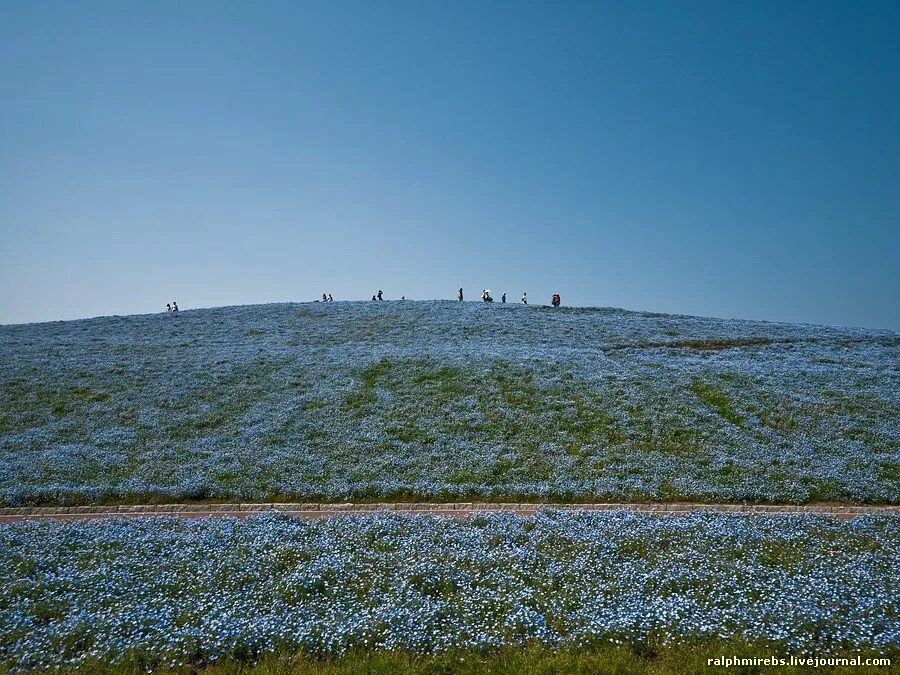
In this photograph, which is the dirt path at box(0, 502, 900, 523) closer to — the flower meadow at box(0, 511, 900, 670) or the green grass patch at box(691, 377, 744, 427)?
the flower meadow at box(0, 511, 900, 670)

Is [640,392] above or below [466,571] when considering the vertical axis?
above

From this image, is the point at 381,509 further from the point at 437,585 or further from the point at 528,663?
the point at 528,663

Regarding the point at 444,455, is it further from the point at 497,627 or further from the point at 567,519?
the point at 497,627

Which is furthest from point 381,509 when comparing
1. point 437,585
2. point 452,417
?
point 452,417

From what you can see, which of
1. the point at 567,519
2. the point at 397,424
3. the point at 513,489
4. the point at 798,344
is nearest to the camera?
the point at 567,519

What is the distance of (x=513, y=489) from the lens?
17125 millimetres

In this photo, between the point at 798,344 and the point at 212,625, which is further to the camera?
the point at 798,344

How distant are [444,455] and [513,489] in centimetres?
366

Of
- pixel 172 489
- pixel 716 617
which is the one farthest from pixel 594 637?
pixel 172 489

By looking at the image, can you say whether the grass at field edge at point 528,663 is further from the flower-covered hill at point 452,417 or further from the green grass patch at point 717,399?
the green grass patch at point 717,399

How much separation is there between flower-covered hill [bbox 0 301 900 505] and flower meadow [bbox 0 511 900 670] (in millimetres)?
3673

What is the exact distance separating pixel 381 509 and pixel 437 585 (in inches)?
234

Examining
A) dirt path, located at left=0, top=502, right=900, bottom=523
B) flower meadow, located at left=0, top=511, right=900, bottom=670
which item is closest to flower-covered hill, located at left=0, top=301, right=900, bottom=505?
dirt path, located at left=0, top=502, right=900, bottom=523

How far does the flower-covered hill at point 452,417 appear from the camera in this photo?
17.6m
